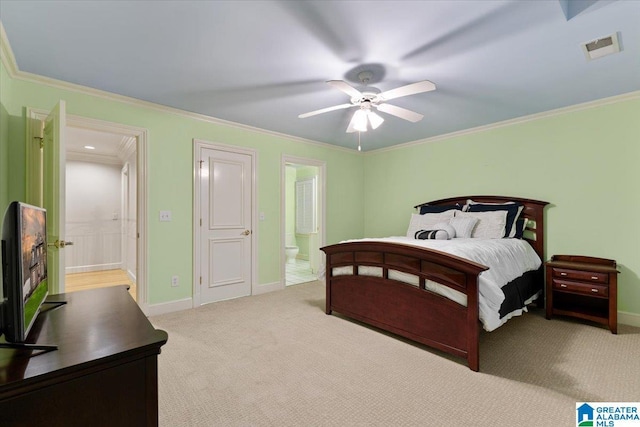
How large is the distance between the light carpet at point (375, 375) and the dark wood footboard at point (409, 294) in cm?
13

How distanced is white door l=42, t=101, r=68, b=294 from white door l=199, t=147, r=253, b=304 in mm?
1580

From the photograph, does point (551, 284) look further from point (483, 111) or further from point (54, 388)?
point (54, 388)

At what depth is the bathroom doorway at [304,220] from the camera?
5266mm

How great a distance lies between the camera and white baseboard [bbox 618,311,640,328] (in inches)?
121

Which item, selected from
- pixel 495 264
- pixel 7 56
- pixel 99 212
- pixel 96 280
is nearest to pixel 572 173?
pixel 495 264

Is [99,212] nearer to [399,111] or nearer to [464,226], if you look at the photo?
[399,111]

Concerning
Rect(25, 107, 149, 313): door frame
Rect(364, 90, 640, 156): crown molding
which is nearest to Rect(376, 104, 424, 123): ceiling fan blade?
Rect(364, 90, 640, 156): crown molding

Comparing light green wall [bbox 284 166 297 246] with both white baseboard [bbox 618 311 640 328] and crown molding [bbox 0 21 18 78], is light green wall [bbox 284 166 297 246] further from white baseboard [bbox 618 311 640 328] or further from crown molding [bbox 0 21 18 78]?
white baseboard [bbox 618 311 640 328]

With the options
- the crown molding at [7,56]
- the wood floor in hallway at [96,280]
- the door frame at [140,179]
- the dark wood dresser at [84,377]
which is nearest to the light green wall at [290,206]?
the wood floor in hallway at [96,280]

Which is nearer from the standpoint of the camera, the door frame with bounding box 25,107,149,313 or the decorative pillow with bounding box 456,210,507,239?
the door frame with bounding box 25,107,149,313

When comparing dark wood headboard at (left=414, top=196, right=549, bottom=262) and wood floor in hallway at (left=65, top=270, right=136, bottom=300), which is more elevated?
dark wood headboard at (left=414, top=196, right=549, bottom=262)

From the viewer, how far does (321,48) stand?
2.22 m

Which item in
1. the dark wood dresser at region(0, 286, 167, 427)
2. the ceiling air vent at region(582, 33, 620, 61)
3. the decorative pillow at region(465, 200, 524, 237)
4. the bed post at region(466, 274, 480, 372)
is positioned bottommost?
the bed post at region(466, 274, 480, 372)

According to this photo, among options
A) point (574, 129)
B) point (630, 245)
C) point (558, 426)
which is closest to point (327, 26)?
A: point (558, 426)
